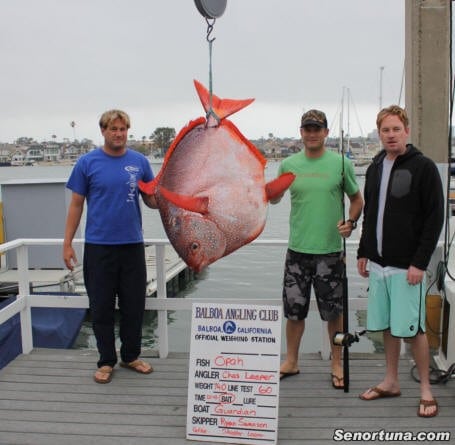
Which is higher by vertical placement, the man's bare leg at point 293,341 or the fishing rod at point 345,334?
the fishing rod at point 345,334

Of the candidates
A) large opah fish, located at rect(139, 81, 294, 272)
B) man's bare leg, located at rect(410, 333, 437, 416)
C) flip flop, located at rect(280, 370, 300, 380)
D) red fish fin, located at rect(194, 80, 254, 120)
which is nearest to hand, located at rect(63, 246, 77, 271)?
large opah fish, located at rect(139, 81, 294, 272)

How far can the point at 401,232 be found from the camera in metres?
2.63

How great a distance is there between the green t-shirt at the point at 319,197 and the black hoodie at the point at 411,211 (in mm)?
230

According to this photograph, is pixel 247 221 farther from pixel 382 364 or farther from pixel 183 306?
pixel 382 364

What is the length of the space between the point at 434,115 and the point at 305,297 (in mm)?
1634

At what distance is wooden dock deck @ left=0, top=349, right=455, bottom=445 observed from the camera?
258 cm

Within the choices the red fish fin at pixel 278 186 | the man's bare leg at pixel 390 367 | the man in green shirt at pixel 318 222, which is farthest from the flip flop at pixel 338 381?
the red fish fin at pixel 278 186

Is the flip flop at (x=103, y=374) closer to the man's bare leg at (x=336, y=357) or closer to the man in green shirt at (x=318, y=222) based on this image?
the man in green shirt at (x=318, y=222)

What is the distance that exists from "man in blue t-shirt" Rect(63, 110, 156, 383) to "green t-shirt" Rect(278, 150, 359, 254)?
78cm

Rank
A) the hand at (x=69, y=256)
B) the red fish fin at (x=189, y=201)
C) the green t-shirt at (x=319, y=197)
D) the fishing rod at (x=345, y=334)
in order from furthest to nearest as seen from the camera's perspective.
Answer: the hand at (x=69, y=256) → the green t-shirt at (x=319, y=197) → the fishing rod at (x=345, y=334) → the red fish fin at (x=189, y=201)

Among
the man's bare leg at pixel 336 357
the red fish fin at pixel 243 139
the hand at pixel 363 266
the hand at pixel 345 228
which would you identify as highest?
the red fish fin at pixel 243 139

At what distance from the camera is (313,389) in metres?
3.08

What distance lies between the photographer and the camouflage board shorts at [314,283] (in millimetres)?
2971

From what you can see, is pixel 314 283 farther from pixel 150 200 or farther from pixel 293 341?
pixel 150 200
